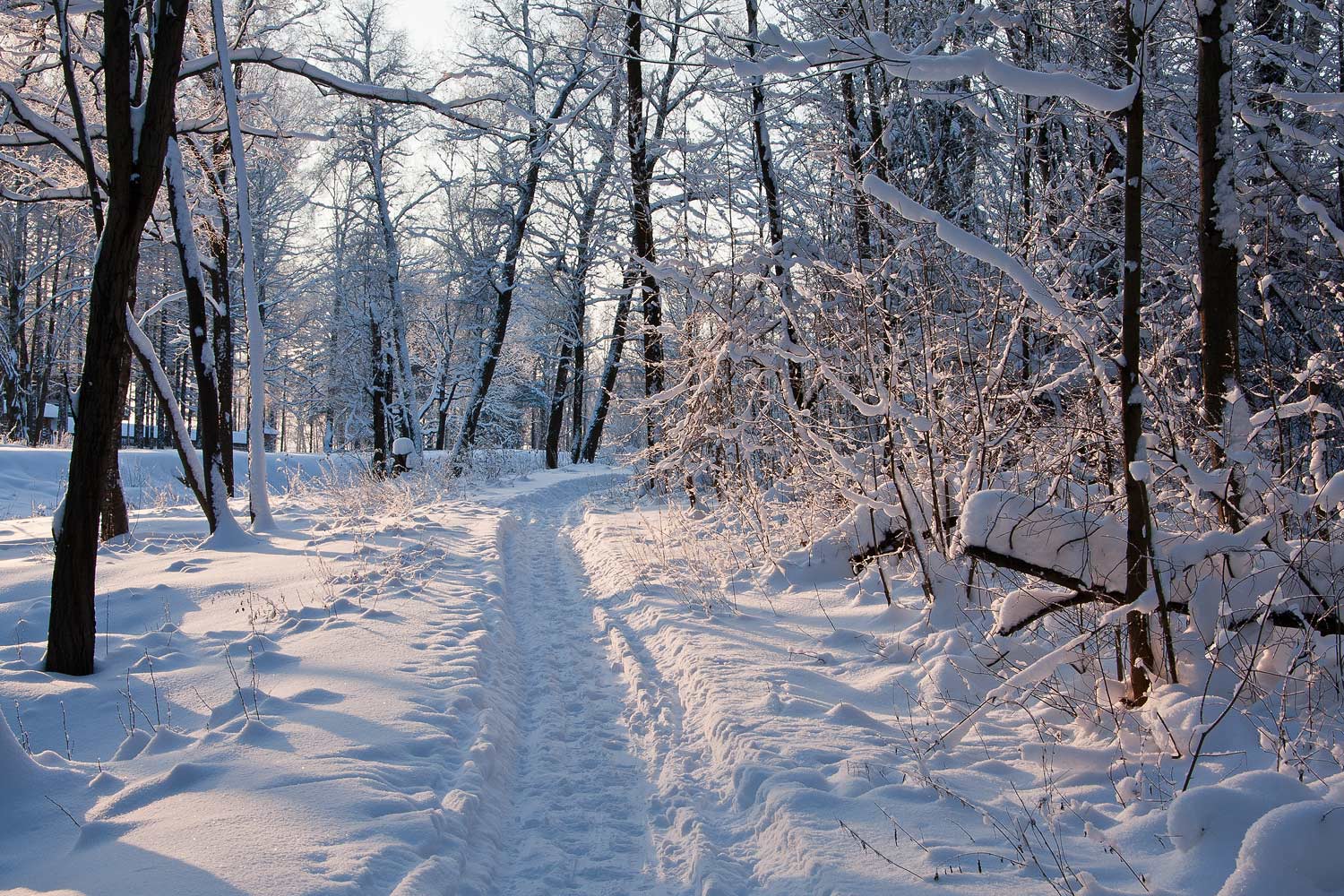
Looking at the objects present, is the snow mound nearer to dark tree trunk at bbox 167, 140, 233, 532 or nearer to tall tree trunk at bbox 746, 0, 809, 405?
tall tree trunk at bbox 746, 0, 809, 405

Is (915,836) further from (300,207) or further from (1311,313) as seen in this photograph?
(300,207)

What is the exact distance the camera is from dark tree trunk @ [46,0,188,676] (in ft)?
16.5

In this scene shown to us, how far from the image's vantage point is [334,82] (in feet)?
26.0

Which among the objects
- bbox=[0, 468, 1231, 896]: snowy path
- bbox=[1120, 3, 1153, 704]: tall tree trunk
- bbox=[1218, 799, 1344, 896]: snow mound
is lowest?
bbox=[0, 468, 1231, 896]: snowy path

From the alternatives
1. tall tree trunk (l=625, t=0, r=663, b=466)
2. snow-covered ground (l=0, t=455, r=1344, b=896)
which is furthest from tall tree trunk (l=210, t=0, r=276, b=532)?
tall tree trunk (l=625, t=0, r=663, b=466)

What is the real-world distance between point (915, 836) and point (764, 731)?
1.25 m

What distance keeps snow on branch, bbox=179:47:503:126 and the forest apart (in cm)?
5

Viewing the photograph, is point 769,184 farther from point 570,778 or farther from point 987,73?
point 570,778

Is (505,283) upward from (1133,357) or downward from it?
upward

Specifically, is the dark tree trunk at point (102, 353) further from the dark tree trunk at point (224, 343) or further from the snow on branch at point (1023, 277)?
the dark tree trunk at point (224, 343)

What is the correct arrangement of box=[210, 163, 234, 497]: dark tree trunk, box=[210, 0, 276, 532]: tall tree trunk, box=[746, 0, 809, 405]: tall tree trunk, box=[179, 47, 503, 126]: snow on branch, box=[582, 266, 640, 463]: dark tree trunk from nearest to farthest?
box=[179, 47, 503, 126]: snow on branch, box=[210, 0, 276, 532]: tall tree trunk, box=[746, 0, 809, 405]: tall tree trunk, box=[210, 163, 234, 497]: dark tree trunk, box=[582, 266, 640, 463]: dark tree trunk

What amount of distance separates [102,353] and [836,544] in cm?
620

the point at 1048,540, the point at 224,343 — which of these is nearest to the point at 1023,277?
the point at 1048,540

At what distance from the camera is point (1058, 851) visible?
9.40ft
